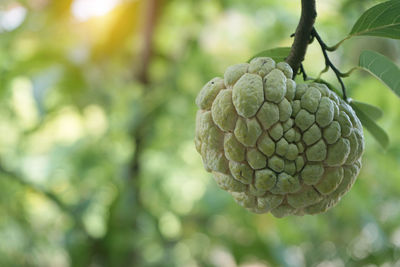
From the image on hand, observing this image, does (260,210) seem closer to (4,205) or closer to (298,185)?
(298,185)

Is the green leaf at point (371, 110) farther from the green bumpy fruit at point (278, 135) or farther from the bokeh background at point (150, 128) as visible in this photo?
the bokeh background at point (150, 128)

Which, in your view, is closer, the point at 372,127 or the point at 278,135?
the point at 278,135

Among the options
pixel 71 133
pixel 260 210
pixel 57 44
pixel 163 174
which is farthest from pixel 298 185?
pixel 71 133

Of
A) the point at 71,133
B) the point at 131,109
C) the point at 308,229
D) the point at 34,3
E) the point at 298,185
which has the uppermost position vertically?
the point at 298,185

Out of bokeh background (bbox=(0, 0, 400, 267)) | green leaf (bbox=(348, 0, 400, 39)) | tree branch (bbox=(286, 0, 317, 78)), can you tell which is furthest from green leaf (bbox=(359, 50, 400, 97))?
bokeh background (bbox=(0, 0, 400, 267))

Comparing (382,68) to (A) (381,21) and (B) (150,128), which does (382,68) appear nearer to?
(A) (381,21)

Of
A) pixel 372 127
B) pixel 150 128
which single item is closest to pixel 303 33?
pixel 372 127
